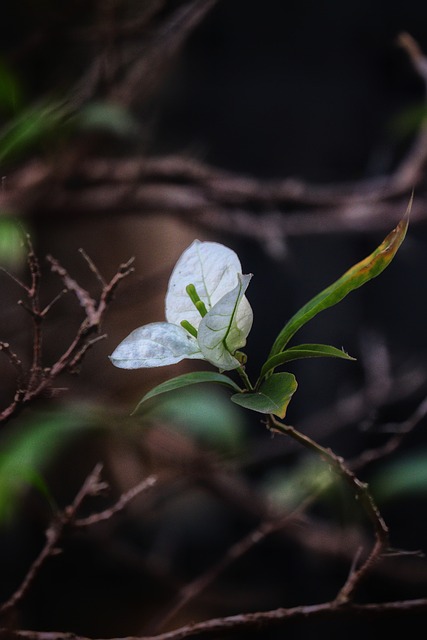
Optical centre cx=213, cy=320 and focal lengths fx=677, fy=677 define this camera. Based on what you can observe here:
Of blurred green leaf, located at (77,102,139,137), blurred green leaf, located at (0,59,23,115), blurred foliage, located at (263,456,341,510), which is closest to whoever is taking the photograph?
blurred green leaf, located at (0,59,23,115)

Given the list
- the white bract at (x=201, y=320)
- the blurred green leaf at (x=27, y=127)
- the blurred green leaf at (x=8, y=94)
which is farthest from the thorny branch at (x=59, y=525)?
the blurred green leaf at (x=8, y=94)

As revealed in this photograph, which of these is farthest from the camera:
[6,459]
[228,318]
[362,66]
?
[362,66]

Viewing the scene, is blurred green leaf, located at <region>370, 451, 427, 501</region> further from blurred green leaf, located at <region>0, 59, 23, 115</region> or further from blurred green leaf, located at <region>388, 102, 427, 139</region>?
blurred green leaf, located at <region>0, 59, 23, 115</region>

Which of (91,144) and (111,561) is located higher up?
(91,144)

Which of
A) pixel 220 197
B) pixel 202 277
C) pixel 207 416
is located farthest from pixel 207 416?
pixel 202 277

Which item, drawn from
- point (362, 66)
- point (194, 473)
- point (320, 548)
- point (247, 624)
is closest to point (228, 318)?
point (247, 624)

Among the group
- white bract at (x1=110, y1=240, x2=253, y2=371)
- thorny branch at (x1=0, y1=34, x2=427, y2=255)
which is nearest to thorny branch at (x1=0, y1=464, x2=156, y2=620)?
white bract at (x1=110, y1=240, x2=253, y2=371)

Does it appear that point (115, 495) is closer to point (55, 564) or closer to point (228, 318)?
point (55, 564)

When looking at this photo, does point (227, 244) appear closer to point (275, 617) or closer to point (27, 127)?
point (27, 127)
